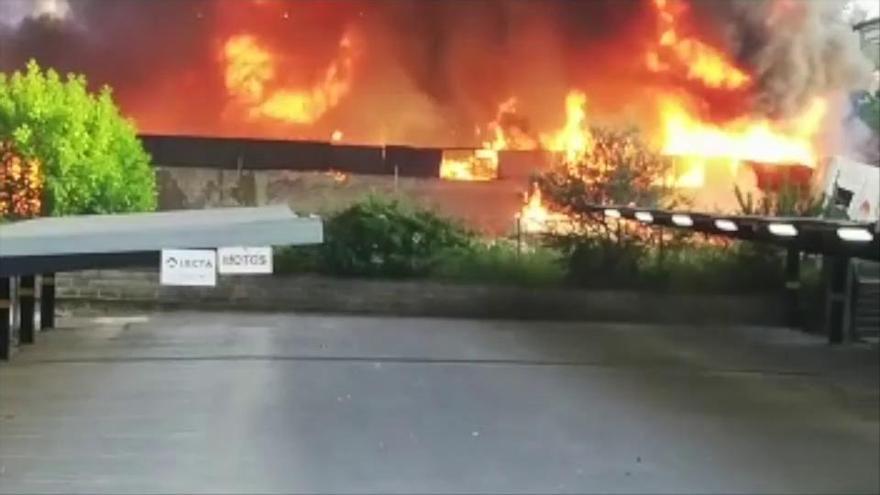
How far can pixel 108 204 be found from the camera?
19.3 metres

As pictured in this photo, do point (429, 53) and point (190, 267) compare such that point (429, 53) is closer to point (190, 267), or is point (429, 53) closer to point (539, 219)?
point (539, 219)

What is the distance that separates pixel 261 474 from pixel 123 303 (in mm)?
10882

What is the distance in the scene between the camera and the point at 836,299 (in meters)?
18.0

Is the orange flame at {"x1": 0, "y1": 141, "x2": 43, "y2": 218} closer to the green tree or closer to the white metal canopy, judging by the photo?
the green tree

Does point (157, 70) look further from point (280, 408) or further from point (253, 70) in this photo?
point (280, 408)

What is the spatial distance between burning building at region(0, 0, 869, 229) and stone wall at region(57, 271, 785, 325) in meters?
1.32

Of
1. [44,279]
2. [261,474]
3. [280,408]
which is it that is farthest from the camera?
[44,279]

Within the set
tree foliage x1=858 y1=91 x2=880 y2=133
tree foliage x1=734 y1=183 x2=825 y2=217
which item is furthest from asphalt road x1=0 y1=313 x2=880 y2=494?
tree foliage x1=858 y1=91 x2=880 y2=133

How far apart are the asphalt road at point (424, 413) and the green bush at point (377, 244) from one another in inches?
94.4

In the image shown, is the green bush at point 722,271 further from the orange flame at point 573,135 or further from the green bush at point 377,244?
the green bush at point 377,244

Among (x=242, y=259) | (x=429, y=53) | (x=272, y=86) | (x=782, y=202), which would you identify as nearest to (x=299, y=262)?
(x=272, y=86)

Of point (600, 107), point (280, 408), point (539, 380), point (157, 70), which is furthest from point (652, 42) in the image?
point (280, 408)

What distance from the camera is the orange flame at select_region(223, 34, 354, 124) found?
20828 millimetres

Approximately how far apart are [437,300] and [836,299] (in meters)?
5.26
